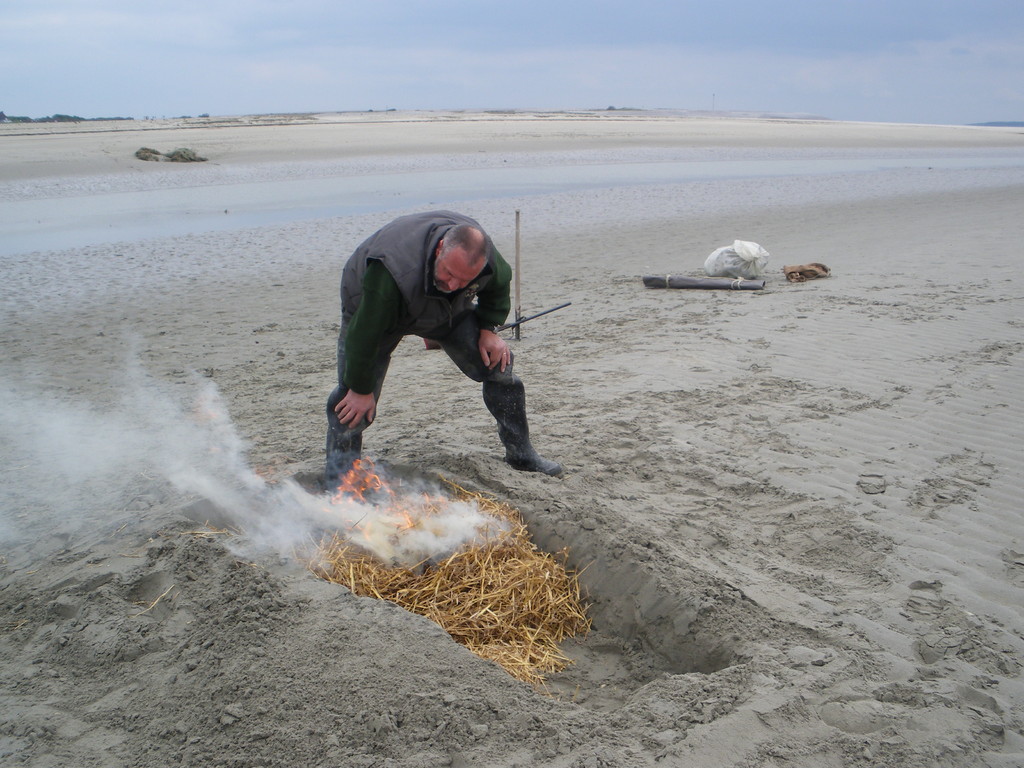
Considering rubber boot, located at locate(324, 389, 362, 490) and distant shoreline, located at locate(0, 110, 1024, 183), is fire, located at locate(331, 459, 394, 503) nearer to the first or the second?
rubber boot, located at locate(324, 389, 362, 490)

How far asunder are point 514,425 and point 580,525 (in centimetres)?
86

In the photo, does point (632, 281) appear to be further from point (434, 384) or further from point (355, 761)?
point (355, 761)

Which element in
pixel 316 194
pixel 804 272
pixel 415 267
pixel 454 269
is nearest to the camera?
pixel 454 269

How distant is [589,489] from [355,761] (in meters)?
2.29

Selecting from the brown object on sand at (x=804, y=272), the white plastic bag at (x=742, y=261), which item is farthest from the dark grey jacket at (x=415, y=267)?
the brown object on sand at (x=804, y=272)

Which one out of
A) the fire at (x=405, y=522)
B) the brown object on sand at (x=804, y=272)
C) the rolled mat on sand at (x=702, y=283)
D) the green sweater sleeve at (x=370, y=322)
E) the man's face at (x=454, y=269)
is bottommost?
the fire at (x=405, y=522)

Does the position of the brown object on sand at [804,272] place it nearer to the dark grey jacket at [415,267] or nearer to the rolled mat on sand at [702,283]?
the rolled mat on sand at [702,283]

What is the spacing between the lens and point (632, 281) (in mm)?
10820

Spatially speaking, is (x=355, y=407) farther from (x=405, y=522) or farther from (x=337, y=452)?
(x=405, y=522)

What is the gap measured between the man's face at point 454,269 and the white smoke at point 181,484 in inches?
49.9

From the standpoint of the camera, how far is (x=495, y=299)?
4.28 m

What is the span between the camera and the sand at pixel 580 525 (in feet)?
9.34

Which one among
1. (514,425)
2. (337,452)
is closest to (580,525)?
(514,425)

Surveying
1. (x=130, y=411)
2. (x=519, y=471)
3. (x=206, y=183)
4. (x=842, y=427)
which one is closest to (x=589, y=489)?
(x=519, y=471)
